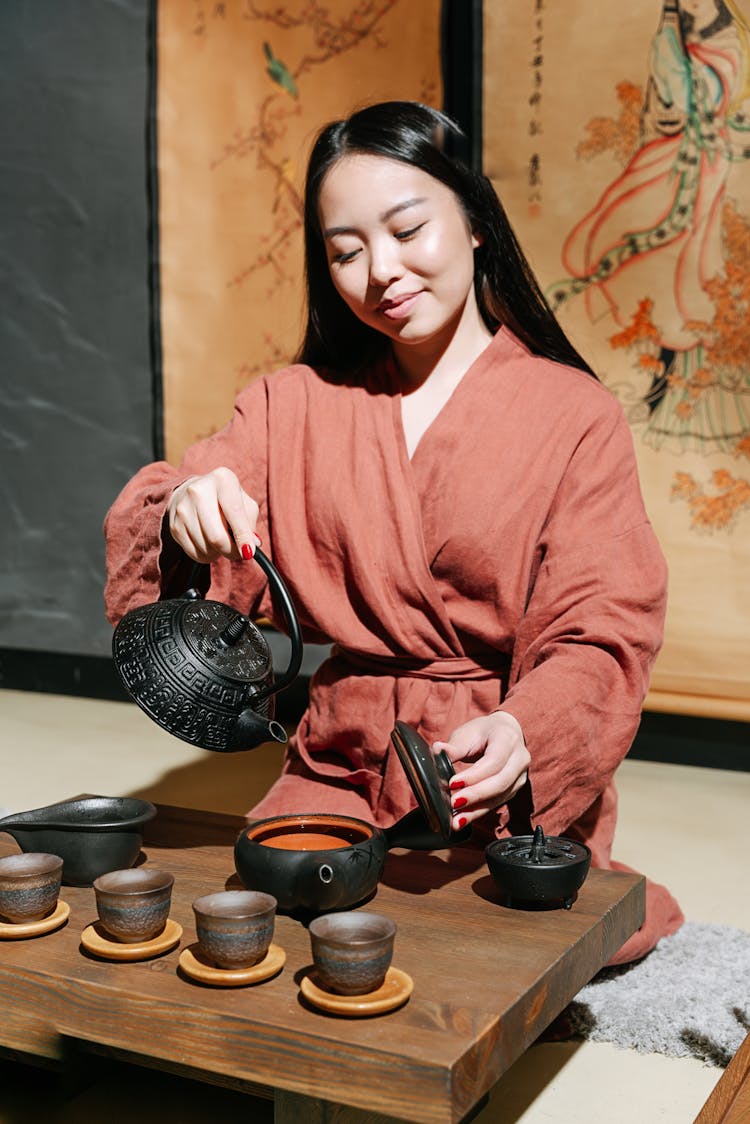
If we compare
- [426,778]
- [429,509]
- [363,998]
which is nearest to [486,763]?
[426,778]

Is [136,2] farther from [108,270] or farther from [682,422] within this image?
[682,422]

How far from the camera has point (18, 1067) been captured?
1896 millimetres

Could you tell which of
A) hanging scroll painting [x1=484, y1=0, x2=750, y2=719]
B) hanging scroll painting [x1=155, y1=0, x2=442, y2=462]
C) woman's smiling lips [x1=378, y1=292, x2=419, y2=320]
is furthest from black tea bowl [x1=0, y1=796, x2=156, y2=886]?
hanging scroll painting [x1=155, y1=0, x2=442, y2=462]

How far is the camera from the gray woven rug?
200 centimetres

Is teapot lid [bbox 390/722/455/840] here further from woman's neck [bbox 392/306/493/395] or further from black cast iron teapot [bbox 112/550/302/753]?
woman's neck [bbox 392/306/493/395]

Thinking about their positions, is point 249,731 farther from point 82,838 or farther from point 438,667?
point 438,667

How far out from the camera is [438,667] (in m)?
2.21

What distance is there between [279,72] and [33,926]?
346 centimetres

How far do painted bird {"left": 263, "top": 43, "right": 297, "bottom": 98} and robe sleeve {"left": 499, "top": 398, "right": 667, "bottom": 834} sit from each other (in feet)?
8.37

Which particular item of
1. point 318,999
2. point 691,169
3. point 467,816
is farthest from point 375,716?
point 691,169

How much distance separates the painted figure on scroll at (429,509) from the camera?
6.72 feet

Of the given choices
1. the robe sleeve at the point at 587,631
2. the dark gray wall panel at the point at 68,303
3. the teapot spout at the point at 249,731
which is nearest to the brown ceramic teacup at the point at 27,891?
the teapot spout at the point at 249,731

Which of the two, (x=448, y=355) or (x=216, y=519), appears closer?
(x=216, y=519)

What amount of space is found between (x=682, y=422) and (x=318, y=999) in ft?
9.21
